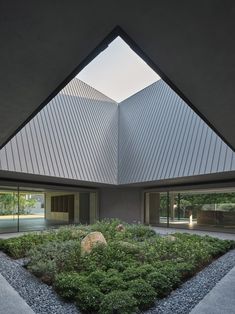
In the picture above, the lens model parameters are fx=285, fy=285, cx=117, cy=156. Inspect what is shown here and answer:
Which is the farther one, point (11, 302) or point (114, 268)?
point (114, 268)

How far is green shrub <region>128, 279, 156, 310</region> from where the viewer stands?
4.59 metres

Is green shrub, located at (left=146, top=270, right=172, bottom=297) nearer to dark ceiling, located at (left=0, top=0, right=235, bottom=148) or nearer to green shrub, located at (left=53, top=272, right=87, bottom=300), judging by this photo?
green shrub, located at (left=53, top=272, right=87, bottom=300)

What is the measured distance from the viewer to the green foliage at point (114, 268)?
4598 mm

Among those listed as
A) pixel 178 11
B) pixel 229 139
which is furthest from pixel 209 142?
pixel 178 11

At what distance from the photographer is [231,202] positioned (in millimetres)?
14984

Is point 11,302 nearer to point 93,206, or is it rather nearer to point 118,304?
point 118,304

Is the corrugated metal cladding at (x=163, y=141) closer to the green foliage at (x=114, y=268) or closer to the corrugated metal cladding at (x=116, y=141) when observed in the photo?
the corrugated metal cladding at (x=116, y=141)

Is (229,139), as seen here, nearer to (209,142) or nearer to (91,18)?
(91,18)

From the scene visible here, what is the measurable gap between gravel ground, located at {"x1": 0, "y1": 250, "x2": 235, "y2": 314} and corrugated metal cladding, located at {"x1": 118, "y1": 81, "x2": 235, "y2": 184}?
6.06 m

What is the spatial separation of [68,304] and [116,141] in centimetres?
1361

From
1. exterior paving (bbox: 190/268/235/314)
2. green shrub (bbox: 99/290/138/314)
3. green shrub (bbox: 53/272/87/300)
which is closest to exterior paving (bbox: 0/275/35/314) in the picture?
green shrub (bbox: 53/272/87/300)

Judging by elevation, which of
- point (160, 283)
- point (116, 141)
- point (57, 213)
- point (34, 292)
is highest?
point (116, 141)

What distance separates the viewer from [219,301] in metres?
4.72

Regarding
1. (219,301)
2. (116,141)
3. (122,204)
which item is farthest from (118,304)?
(122,204)
